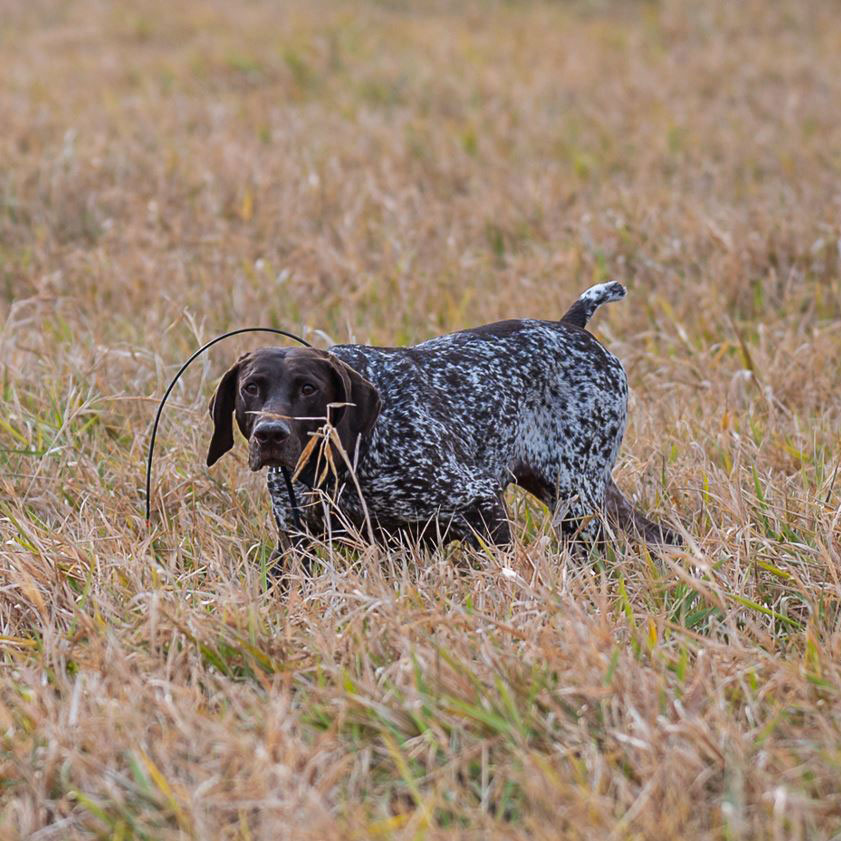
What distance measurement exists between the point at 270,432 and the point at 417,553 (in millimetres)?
636

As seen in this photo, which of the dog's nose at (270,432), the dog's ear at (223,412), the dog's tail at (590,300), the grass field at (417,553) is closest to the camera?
the grass field at (417,553)

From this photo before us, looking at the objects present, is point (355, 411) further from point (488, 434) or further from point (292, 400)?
point (488, 434)

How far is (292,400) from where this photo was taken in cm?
393

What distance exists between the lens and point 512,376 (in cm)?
455

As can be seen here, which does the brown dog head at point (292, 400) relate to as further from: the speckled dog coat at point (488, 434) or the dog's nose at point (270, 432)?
the speckled dog coat at point (488, 434)

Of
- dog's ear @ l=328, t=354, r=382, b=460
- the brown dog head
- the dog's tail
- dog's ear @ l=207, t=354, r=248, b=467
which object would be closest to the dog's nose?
the brown dog head

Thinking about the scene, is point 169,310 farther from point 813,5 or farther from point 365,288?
point 813,5

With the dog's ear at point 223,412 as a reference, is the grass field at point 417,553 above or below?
below

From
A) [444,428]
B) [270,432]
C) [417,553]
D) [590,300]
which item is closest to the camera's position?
[270,432]

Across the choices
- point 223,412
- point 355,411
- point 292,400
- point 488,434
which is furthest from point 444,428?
point 223,412

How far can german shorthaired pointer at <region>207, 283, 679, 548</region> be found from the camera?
3963mm

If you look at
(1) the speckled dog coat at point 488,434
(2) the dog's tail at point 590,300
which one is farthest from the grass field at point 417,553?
(2) the dog's tail at point 590,300

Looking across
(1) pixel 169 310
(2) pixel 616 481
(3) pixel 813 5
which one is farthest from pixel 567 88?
(2) pixel 616 481

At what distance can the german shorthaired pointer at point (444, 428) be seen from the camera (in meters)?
3.96
